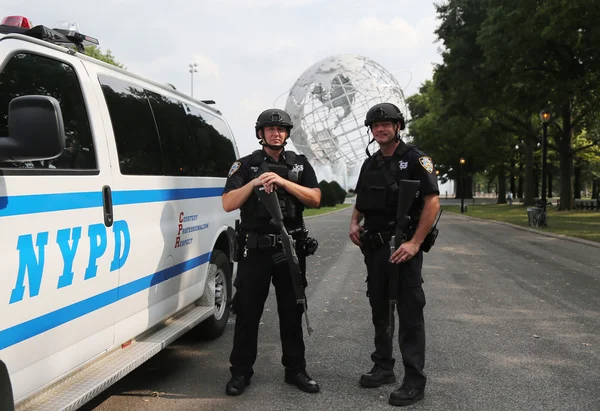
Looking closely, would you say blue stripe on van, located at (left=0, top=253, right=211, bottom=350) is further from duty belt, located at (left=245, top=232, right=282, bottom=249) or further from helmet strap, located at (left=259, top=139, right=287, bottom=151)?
helmet strap, located at (left=259, top=139, right=287, bottom=151)

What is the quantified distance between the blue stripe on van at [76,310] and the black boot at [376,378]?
1738 mm

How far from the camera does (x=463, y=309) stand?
24.4 ft

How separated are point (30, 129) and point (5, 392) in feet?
3.97

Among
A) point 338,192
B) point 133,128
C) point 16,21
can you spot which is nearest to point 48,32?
point 16,21

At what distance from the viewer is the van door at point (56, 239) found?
8.73ft

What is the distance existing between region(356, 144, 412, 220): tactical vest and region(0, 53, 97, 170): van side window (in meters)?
2.04

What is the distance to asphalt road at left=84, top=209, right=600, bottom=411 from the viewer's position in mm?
4254

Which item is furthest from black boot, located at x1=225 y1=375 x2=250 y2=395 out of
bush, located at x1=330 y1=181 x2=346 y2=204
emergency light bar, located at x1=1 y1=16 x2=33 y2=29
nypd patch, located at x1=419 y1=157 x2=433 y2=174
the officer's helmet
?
bush, located at x1=330 y1=181 x2=346 y2=204

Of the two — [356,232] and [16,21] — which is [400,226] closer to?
[356,232]

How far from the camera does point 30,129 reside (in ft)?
8.16

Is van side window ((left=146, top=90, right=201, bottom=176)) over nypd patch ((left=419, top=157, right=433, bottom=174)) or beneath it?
over

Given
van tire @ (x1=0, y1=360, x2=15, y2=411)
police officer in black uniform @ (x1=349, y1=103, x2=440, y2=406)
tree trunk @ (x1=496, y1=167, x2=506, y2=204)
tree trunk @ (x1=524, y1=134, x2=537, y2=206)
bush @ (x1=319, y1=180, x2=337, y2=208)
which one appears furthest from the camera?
tree trunk @ (x1=496, y1=167, x2=506, y2=204)

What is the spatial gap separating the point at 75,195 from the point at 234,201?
52.7 inches

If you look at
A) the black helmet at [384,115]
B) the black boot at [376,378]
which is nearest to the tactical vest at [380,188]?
the black helmet at [384,115]
